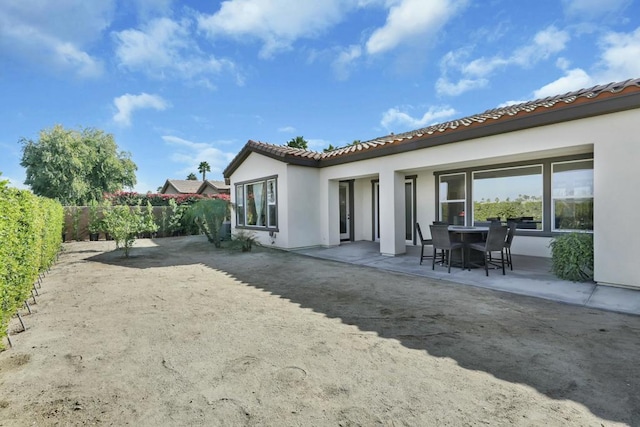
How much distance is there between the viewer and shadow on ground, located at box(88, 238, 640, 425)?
2770 mm

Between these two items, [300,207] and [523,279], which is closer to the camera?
[523,279]

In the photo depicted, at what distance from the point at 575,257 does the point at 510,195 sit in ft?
12.0

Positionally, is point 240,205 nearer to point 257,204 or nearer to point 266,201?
point 257,204

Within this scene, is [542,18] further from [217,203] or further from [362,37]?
[217,203]

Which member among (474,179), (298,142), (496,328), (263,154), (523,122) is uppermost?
(298,142)

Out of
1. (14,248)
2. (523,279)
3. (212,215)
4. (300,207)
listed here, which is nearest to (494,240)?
(523,279)

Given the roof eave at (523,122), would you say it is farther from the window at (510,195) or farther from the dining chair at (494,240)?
the window at (510,195)

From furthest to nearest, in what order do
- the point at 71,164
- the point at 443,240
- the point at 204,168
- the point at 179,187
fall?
the point at 204,168 → the point at 179,187 → the point at 71,164 → the point at 443,240

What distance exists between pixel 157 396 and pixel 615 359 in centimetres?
449

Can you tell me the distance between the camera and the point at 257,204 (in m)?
13.1

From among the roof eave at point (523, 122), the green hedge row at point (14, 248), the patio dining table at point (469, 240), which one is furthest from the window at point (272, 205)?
the green hedge row at point (14, 248)

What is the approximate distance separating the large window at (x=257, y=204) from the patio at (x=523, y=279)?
8.87 feet

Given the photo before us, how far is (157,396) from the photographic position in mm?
2637

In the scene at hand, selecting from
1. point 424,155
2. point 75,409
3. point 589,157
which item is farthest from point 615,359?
point 589,157
